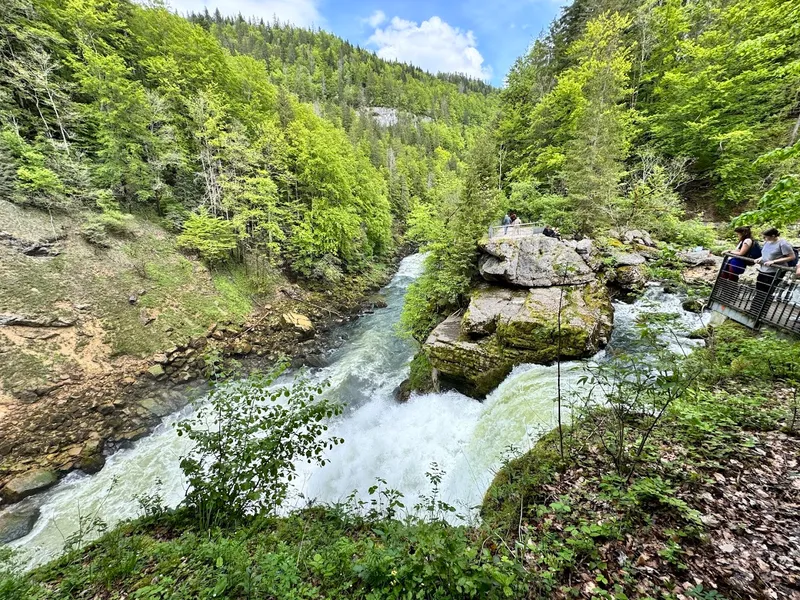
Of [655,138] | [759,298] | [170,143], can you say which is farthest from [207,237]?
[655,138]

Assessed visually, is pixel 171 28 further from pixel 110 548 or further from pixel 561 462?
pixel 561 462

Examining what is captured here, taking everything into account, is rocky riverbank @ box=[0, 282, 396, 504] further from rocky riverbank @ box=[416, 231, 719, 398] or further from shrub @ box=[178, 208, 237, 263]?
rocky riverbank @ box=[416, 231, 719, 398]

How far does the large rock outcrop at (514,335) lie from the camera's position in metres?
7.54

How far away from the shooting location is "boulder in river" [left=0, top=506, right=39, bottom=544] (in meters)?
5.82

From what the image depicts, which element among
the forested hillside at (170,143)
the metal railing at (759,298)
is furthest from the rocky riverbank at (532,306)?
the forested hillside at (170,143)

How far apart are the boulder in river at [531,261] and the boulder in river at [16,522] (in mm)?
12573

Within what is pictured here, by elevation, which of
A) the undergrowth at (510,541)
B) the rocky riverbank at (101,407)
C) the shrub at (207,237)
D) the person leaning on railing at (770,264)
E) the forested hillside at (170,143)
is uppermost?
the forested hillside at (170,143)

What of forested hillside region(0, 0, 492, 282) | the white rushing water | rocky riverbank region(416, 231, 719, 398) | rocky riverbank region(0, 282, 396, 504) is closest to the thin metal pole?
the white rushing water

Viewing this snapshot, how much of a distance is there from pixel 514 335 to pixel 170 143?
19.0 m

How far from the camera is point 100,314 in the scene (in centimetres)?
1038

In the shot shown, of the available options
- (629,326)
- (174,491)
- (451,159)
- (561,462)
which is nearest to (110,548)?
(174,491)

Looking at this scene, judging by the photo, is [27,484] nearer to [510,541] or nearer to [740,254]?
[510,541]

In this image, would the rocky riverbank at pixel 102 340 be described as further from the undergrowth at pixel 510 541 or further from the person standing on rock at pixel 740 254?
the person standing on rock at pixel 740 254

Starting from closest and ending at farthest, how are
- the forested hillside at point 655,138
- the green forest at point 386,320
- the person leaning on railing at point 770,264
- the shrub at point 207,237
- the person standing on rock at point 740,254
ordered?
1. the green forest at point 386,320
2. the person leaning on railing at point 770,264
3. the person standing on rock at point 740,254
4. the forested hillside at point 655,138
5. the shrub at point 207,237
